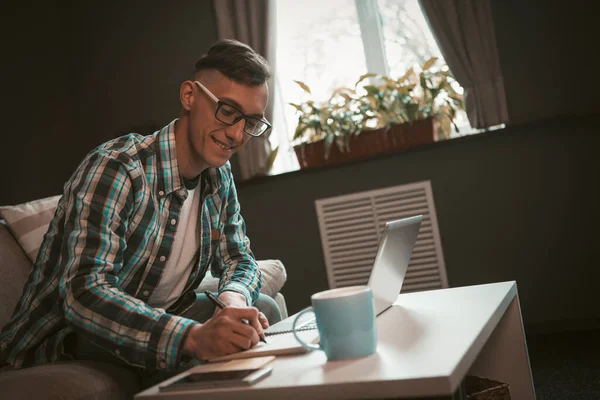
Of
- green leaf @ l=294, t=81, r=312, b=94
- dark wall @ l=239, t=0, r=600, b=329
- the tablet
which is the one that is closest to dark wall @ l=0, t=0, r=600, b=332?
dark wall @ l=239, t=0, r=600, b=329

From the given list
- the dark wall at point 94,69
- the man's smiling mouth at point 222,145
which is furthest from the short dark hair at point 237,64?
the dark wall at point 94,69

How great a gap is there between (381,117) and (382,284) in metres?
2.19

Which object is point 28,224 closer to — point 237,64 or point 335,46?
point 237,64

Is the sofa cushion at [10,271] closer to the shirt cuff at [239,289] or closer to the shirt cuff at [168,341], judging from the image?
the shirt cuff at [239,289]

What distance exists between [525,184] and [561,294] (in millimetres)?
555

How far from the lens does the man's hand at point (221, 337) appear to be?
3.89 ft

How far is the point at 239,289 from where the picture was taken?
1692mm

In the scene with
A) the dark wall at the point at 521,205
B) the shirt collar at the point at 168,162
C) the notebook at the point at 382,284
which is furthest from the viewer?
the dark wall at the point at 521,205

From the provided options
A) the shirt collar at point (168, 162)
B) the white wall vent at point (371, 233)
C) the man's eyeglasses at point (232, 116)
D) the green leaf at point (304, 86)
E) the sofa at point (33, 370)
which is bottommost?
the white wall vent at point (371, 233)

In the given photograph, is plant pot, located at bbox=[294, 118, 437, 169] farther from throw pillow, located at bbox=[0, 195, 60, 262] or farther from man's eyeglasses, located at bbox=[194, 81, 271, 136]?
man's eyeglasses, located at bbox=[194, 81, 271, 136]

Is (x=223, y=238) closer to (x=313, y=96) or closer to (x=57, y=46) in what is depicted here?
(x=313, y=96)

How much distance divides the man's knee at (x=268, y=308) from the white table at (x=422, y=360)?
48 centimetres

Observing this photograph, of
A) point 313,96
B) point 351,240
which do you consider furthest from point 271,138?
point 351,240

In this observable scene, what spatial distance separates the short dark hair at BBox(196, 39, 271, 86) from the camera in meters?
1.60
